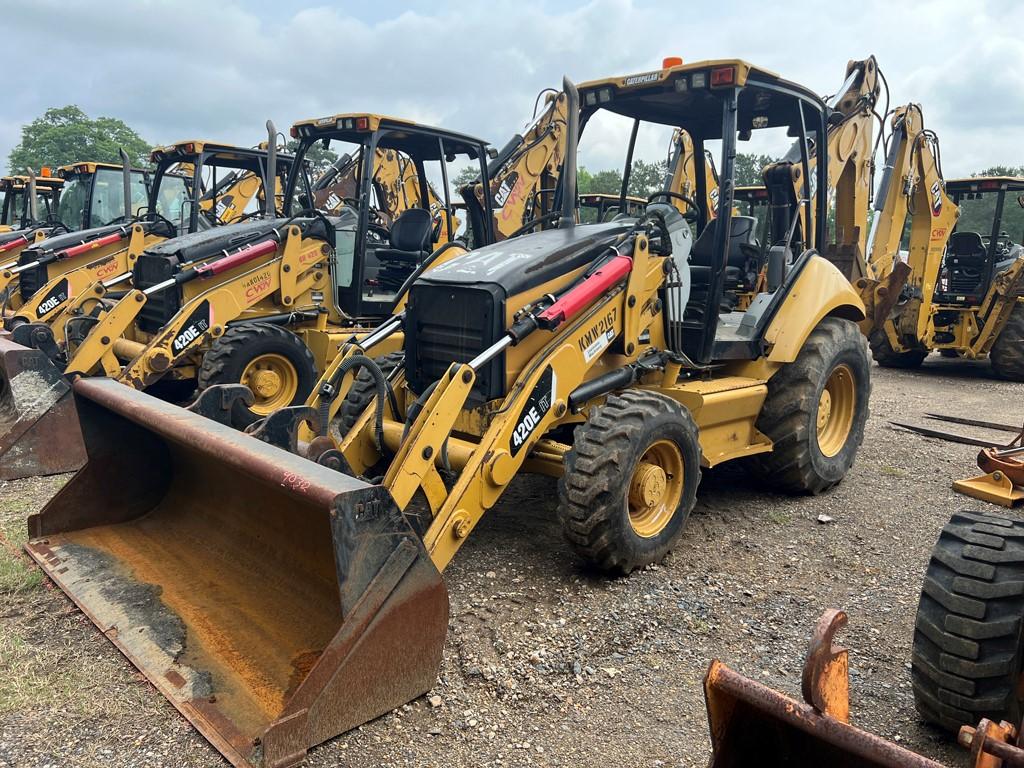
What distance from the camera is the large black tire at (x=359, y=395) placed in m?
4.79

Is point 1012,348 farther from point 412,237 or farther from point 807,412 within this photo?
point 412,237

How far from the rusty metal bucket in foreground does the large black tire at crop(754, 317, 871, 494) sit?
329 cm

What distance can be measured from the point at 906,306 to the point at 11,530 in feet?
34.0

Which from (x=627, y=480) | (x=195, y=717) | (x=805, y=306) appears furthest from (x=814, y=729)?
(x=805, y=306)

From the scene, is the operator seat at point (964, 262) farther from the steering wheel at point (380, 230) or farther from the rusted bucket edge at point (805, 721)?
the rusted bucket edge at point (805, 721)

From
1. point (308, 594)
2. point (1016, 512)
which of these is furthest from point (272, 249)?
point (1016, 512)

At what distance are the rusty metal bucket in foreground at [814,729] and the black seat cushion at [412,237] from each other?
256 inches

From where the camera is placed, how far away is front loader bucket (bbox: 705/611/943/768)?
1.73 m

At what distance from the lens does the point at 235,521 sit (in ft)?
12.4

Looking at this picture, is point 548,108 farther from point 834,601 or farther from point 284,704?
point 284,704

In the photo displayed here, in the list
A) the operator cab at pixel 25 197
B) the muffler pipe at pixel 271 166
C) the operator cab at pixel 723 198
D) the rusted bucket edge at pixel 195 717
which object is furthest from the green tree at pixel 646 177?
the operator cab at pixel 25 197

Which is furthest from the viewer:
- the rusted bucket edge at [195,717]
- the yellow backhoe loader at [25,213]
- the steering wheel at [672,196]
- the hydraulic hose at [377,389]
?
the yellow backhoe loader at [25,213]

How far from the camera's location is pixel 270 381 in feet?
22.9

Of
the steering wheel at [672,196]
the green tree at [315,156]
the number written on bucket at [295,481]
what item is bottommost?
the number written on bucket at [295,481]
